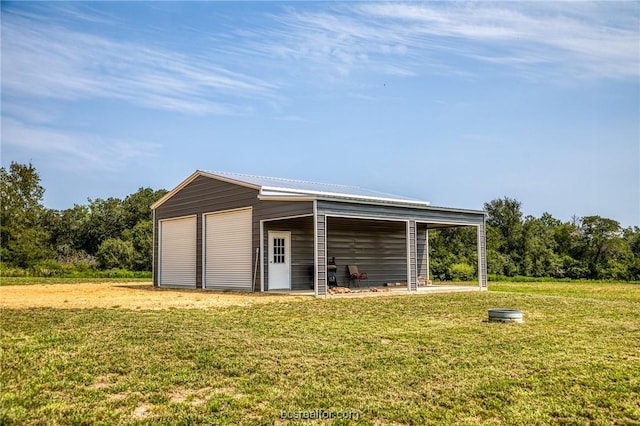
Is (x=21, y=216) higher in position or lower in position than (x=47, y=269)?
higher

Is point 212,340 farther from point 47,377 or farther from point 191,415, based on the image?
point 191,415

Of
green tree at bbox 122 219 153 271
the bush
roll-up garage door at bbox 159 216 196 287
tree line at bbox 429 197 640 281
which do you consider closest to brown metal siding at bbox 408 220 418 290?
roll-up garage door at bbox 159 216 196 287

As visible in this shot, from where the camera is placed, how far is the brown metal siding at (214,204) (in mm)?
14765

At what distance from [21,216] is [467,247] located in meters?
26.5

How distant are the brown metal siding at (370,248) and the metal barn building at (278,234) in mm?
36

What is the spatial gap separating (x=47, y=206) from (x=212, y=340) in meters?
39.8

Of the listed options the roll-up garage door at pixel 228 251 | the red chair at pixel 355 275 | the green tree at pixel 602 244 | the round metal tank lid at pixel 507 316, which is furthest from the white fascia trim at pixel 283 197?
the green tree at pixel 602 244

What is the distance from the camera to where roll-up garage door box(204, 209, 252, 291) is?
53.1 ft

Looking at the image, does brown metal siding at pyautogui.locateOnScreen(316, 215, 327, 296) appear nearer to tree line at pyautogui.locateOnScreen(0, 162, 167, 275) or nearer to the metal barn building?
the metal barn building

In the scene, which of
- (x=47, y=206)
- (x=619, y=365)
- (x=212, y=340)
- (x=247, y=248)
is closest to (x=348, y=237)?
(x=247, y=248)

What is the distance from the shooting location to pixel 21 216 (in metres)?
31.2

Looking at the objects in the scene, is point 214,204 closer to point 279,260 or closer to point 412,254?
point 279,260

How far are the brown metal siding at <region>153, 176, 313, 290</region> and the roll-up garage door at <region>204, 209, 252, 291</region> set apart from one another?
11.9 inches

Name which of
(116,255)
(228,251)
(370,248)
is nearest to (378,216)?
(370,248)
